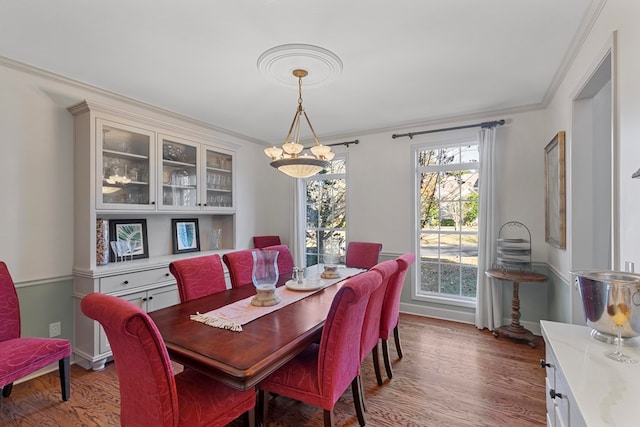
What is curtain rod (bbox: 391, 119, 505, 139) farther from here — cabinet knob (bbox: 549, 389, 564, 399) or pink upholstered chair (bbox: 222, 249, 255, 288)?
cabinet knob (bbox: 549, 389, 564, 399)

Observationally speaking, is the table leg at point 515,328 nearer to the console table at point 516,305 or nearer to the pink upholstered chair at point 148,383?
the console table at point 516,305

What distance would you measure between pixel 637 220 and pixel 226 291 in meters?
2.44

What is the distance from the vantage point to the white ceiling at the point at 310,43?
176cm

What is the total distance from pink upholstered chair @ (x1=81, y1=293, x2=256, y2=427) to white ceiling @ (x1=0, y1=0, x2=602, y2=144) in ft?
5.47

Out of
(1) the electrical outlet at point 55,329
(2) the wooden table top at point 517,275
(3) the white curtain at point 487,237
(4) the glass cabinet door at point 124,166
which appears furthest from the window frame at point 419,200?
(1) the electrical outlet at point 55,329

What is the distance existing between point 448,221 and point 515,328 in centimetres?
136

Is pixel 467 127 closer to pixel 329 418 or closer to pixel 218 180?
pixel 218 180

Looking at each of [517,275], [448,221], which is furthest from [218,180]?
[517,275]

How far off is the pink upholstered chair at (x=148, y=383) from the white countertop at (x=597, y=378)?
134 cm

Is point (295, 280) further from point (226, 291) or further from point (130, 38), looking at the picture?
point (130, 38)

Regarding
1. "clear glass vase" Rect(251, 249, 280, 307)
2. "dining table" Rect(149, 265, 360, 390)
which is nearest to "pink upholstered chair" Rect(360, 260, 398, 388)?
Answer: "dining table" Rect(149, 265, 360, 390)

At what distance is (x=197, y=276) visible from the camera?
2.30 metres

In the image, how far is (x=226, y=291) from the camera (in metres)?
2.38

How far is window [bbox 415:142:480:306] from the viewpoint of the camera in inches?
146
